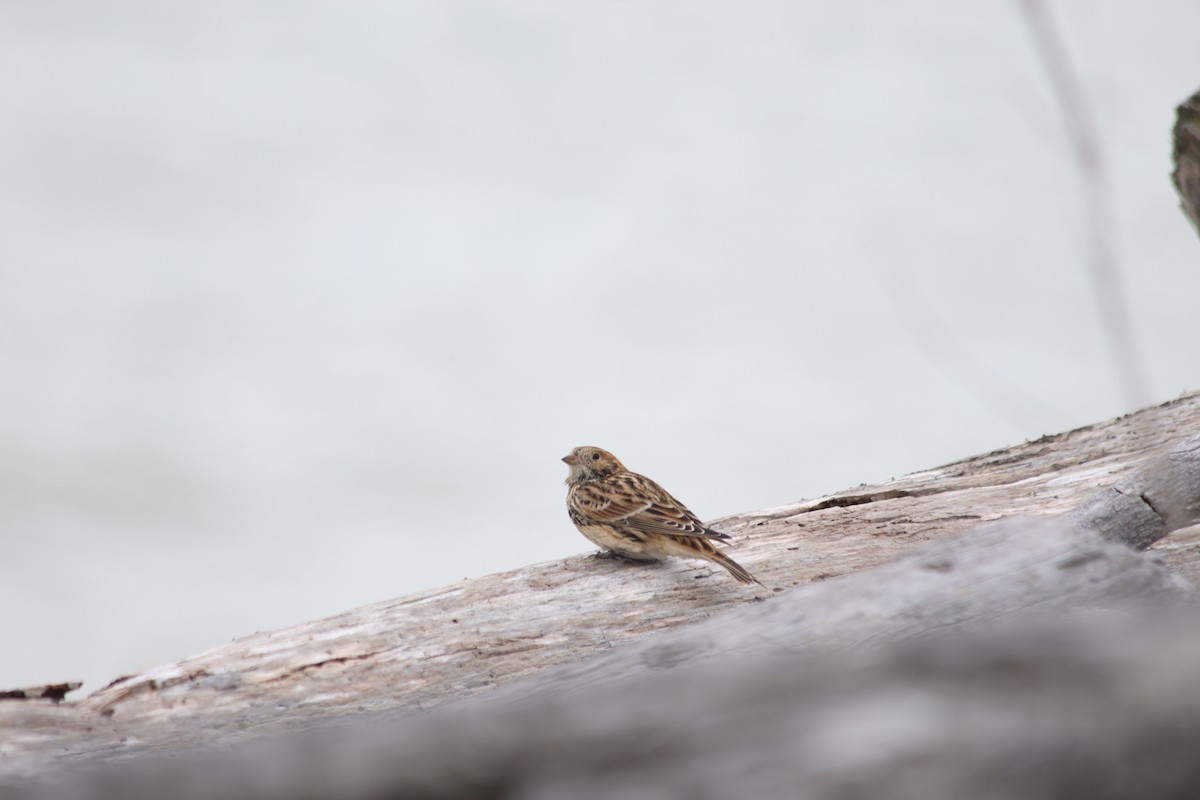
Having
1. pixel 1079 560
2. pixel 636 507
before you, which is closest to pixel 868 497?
pixel 636 507

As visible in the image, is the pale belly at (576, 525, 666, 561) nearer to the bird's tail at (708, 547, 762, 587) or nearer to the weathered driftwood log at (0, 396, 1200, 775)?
the weathered driftwood log at (0, 396, 1200, 775)

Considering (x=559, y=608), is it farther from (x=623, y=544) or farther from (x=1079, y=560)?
(x=1079, y=560)

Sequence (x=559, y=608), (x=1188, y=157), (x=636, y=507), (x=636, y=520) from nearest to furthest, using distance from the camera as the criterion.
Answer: (x=559, y=608)
(x=636, y=520)
(x=636, y=507)
(x=1188, y=157)

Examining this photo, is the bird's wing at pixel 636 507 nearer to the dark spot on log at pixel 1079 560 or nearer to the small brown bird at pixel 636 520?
the small brown bird at pixel 636 520

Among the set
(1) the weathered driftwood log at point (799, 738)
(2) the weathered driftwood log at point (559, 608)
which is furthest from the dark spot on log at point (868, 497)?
(1) the weathered driftwood log at point (799, 738)

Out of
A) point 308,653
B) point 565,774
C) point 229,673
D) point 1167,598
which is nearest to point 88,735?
point 229,673
